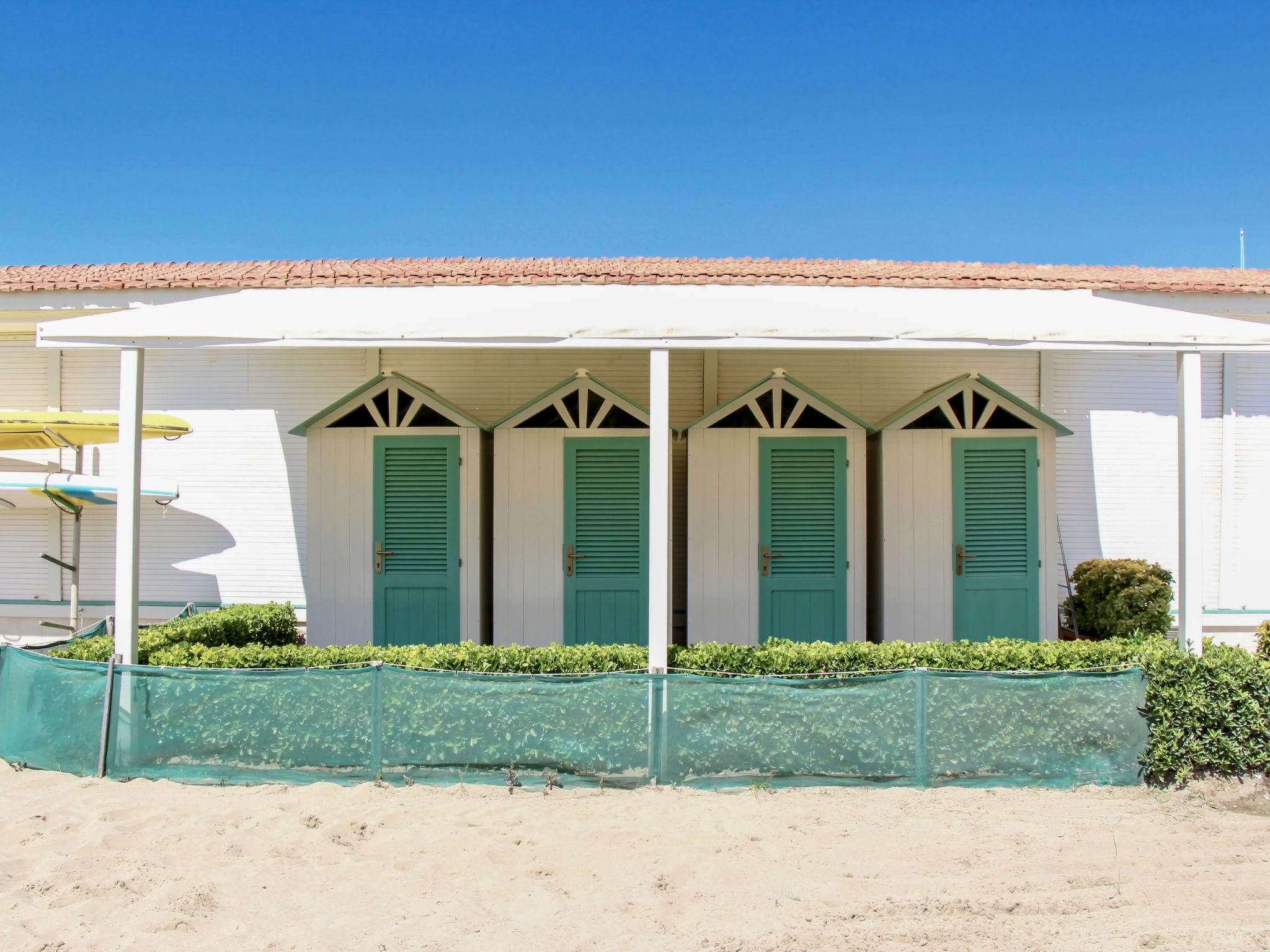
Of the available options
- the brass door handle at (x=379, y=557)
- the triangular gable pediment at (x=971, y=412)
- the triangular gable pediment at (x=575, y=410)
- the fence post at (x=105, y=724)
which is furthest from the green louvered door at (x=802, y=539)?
the fence post at (x=105, y=724)

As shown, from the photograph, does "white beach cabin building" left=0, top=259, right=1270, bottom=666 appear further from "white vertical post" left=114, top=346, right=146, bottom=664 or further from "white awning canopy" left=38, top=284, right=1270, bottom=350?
"white vertical post" left=114, top=346, right=146, bottom=664

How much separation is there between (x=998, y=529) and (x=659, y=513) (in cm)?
394

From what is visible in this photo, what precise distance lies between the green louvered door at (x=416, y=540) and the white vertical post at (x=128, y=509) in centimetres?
242

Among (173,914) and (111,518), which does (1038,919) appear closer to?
(173,914)

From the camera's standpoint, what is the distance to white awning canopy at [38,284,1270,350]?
18.8 feet

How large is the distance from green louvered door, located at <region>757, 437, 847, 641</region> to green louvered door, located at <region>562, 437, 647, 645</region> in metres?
1.11

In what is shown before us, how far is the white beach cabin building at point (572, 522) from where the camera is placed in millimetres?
7957

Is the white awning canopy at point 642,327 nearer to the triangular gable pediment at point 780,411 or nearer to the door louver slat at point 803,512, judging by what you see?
the triangular gable pediment at point 780,411

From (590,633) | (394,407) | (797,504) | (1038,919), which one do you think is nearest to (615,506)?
(590,633)

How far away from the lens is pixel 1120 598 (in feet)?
27.2

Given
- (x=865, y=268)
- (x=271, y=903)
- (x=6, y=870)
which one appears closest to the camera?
(x=271, y=903)

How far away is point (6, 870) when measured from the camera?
170 inches

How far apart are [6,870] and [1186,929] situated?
5.53m

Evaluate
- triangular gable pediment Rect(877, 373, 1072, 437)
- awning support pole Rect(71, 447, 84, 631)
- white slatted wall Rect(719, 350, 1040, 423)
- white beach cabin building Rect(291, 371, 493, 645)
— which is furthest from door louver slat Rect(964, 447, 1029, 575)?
awning support pole Rect(71, 447, 84, 631)
